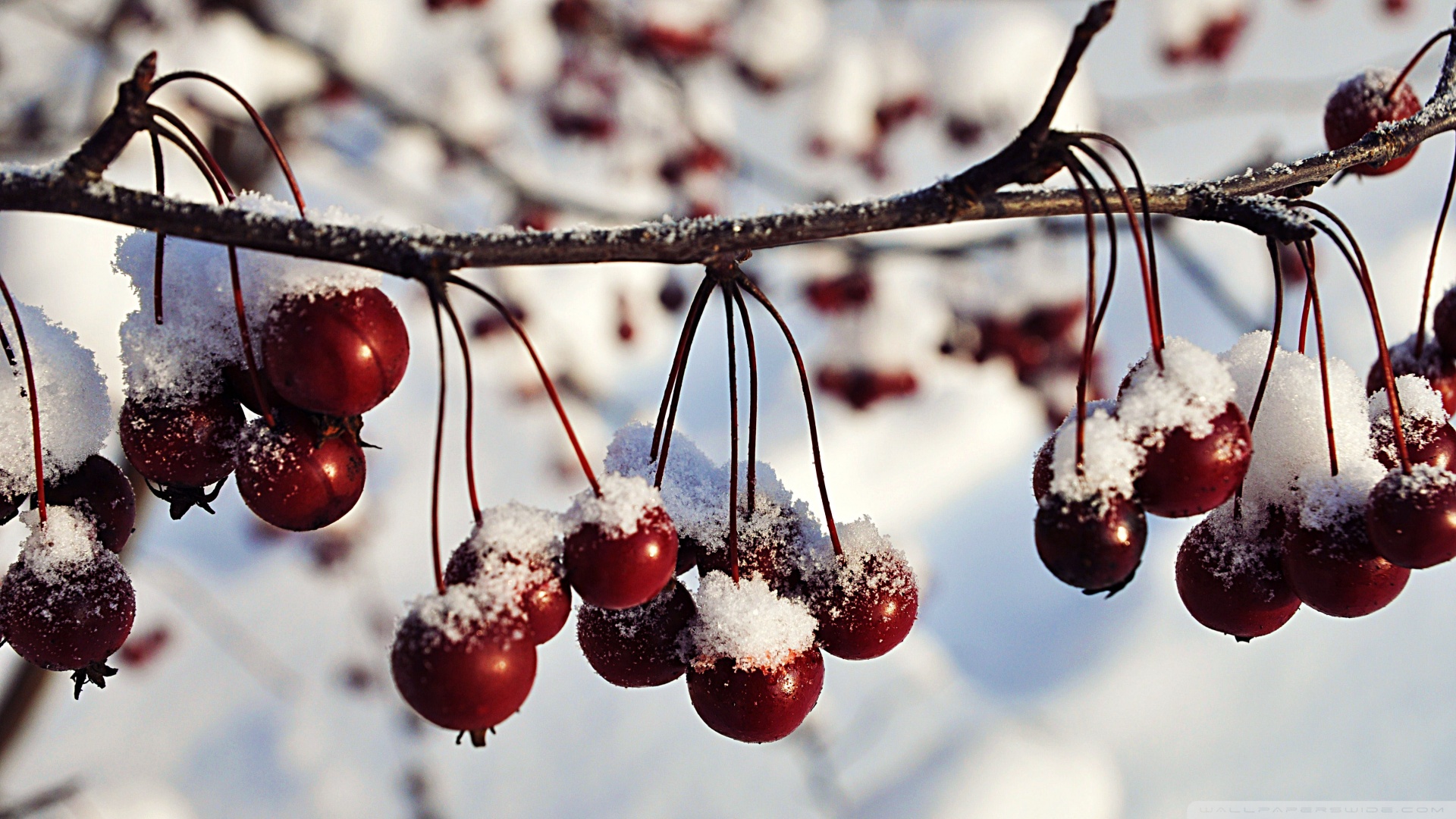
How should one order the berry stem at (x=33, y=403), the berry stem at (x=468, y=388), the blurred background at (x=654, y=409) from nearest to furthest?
the berry stem at (x=468, y=388), the berry stem at (x=33, y=403), the blurred background at (x=654, y=409)

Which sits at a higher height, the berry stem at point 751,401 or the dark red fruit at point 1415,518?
the berry stem at point 751,401

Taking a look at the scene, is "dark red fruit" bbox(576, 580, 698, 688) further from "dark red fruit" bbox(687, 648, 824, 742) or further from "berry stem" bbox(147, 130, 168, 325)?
"berry stem" bbox(147, 130, 168, 325)

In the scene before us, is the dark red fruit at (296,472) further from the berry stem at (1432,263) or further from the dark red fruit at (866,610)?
the berry stem at (1432,263)

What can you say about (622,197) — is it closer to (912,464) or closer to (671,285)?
(912,464)

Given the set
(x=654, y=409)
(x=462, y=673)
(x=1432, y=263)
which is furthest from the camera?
(x=654, y=409)

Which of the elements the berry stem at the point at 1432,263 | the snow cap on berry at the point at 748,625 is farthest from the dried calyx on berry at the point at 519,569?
the berry stem at the point at 1432,263

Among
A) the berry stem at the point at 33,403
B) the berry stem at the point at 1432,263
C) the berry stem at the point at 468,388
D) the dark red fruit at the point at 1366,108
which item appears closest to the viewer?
the berry stem at the point at 468,388

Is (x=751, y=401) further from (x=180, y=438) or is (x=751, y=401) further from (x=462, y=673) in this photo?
(x=180, y=438)

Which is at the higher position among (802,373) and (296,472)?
(802,373)

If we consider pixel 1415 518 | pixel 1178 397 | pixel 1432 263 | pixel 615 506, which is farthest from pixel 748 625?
pixel 1432 263
